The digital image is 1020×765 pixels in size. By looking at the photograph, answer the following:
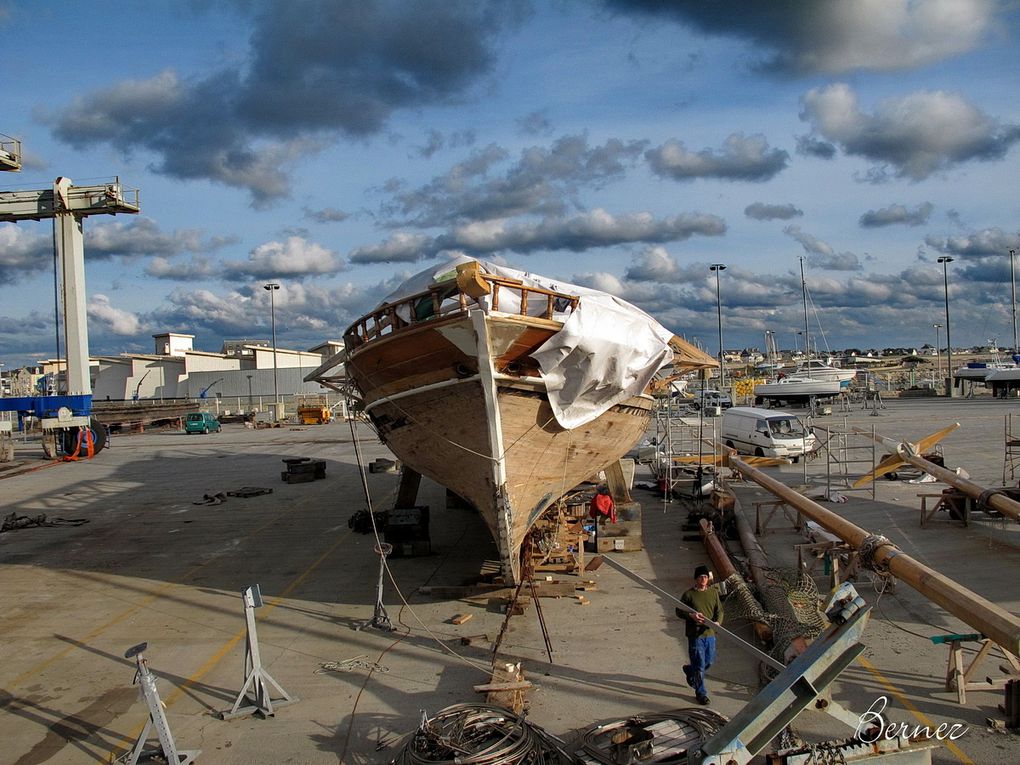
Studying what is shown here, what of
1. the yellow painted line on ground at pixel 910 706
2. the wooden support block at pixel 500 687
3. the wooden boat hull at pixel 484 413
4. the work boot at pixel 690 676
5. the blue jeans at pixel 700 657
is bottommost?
the yellow painted line on ground at pixel 910 706

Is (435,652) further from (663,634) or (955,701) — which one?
(955,701)

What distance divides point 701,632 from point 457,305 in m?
5.27

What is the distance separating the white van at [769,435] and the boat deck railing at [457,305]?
43.0 feet

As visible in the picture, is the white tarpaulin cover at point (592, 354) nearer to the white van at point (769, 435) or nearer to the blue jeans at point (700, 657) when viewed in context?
the blue jeans at point (700, 657)

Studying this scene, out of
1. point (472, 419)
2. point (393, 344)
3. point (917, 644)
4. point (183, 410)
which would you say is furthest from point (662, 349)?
point (183, 410)

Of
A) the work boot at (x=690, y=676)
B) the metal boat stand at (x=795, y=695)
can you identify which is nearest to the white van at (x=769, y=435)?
A: the work boot at (x=690, y=676)

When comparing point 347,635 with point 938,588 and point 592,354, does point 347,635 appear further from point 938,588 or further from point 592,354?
point 938,588

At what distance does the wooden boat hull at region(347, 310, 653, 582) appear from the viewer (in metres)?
7.88

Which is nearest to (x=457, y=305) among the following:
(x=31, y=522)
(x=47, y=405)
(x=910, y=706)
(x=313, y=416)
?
(x=910, y=706)

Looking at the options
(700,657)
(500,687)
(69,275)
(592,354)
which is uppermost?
(69,275)

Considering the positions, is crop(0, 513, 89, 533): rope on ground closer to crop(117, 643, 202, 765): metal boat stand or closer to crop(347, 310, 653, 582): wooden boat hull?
crop(347, 310, 653, 582): wooden boat hull

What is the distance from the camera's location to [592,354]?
830cm

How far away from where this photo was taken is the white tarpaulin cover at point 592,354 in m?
8.11

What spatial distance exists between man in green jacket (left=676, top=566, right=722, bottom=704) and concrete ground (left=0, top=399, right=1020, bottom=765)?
28cm
